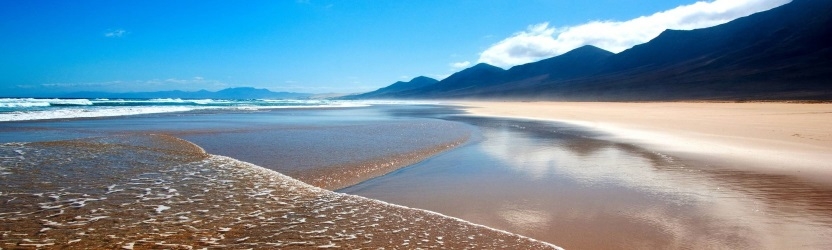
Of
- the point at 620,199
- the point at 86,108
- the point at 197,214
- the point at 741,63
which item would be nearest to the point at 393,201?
the point at 197,214

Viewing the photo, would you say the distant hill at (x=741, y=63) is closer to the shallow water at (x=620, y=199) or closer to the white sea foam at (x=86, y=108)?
the shallow water at (x=620, y=199)

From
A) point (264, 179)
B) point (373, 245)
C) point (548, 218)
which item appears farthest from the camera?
point (264, 179)

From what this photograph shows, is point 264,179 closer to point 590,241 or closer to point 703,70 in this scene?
point 590,241

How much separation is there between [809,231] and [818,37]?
99129 mm

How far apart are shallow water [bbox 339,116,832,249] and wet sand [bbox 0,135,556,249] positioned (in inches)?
23.8

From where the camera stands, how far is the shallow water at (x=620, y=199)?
4137mm

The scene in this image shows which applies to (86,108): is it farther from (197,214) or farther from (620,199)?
(620,199)

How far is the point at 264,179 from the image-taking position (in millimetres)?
6691

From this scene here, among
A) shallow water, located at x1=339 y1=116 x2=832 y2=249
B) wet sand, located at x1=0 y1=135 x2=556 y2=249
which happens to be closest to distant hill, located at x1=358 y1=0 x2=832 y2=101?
shallow water, located at x1=339 y1=116 x2=832 y2=249

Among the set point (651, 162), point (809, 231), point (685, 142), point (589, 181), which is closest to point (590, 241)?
point (809, 231)

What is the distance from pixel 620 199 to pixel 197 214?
16.7 ft

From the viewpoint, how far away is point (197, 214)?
4.69m

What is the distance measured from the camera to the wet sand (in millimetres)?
3869

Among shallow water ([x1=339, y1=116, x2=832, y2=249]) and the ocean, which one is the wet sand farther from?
shallow water ([x1=339, y1=116, x2=832, y2=249])
